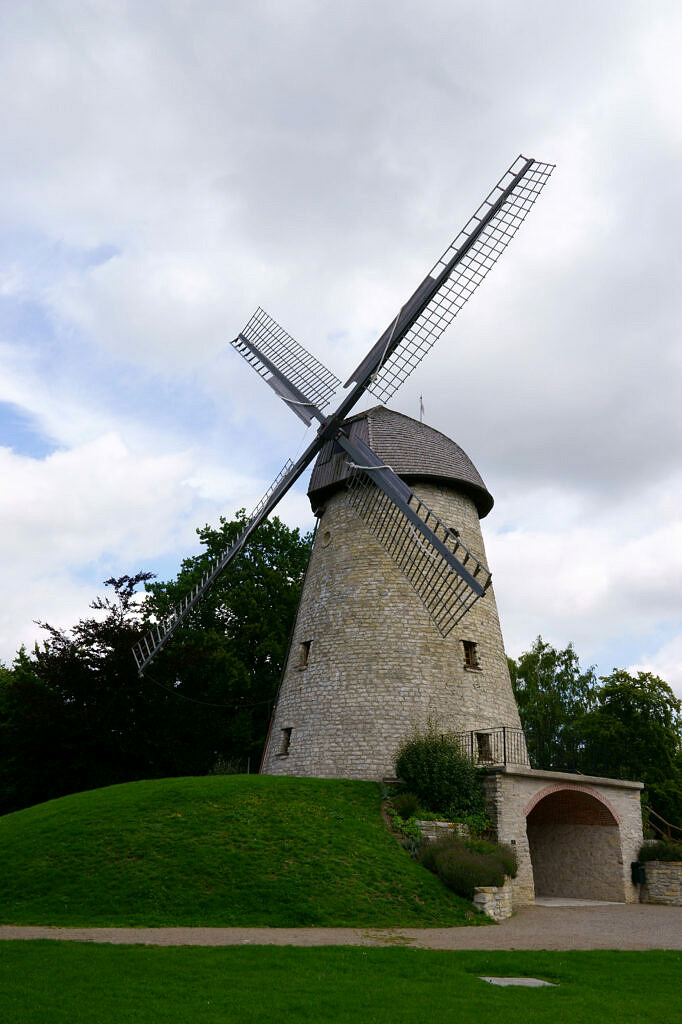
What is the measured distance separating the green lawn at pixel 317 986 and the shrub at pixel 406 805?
6754 millimetres

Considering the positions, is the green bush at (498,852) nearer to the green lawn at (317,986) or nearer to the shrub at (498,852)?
the shrub at (498,852)

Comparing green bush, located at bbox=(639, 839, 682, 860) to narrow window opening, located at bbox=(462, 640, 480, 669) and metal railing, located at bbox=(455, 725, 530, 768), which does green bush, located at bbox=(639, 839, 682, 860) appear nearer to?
metal railing, located at bbox=(455, 725, 530, 768)

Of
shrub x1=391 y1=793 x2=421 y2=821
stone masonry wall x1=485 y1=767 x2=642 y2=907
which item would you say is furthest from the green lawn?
stone masonry wall x1=485 y1=767 x2=642 y2=907

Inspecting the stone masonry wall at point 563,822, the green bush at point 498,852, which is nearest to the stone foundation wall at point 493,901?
the green bush at point 498,852

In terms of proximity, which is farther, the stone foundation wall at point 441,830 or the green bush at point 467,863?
the stone foundation wall at point 441,830

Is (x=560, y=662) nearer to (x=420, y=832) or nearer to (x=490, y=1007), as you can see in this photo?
(x=420, y=832)

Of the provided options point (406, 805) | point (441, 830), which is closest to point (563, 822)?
point (441, 830)

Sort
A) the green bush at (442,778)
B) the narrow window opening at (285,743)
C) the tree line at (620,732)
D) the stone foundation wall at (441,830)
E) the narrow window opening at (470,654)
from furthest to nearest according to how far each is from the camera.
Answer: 1. the tree line at (620,732)
2. the narrow window opening at (285,743)
3. the narrow window opening at (470,654)
4. the green bush at (442,778)
5. the stone foundation wall at (441,830)

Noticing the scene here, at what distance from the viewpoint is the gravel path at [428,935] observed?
10.8m

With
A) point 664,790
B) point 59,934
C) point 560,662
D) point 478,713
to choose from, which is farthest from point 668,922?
point 560,662

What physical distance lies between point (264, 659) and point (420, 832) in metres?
17.3

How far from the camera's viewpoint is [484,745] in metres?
20.0

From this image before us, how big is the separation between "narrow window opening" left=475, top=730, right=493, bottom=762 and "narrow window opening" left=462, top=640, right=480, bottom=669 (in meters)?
1.78

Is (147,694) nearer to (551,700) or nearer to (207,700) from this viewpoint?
(207,700)
